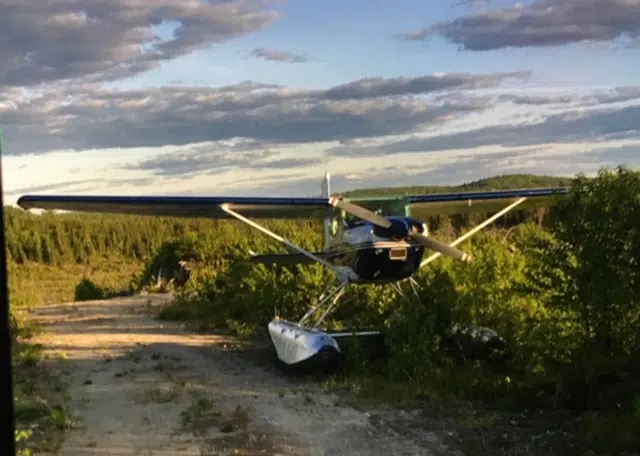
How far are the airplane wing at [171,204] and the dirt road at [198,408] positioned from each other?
2073 millimetres

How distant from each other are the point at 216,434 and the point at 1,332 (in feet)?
16.2

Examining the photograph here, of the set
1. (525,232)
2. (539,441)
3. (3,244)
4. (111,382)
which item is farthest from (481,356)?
(3,244)

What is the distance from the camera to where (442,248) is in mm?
9906

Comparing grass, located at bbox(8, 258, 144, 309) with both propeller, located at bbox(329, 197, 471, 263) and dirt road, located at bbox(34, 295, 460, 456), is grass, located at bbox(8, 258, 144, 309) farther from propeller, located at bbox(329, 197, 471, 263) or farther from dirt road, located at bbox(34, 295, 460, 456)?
propeller, located at bbox(329, 197, 471, 263)

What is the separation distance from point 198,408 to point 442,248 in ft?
12.2

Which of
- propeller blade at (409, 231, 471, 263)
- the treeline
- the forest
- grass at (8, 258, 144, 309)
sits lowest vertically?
grass at (8, 258, 144, 309)

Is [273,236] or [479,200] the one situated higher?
[479,200]

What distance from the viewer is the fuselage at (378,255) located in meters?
10.6

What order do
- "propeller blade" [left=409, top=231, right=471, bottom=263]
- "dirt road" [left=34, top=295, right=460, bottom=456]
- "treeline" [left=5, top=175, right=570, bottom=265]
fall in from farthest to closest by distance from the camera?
"treeline" [left=5, top=175, right=570, bottom=265] → "propeller blade" [left=409, top=231, right=471, bottom=263] → "dirt road" [left=34, top=295, right=460, bottom=456]

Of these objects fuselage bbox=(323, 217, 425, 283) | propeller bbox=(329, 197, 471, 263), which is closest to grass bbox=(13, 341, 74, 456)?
fuselage bbox=(323, 217, 425, 283)

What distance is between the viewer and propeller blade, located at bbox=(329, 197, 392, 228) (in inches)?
413

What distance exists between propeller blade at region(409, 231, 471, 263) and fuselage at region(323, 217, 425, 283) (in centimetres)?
20

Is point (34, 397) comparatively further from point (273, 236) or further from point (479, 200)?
point (479, 200)

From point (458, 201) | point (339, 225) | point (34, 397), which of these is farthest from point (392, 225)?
point (34, 397)
